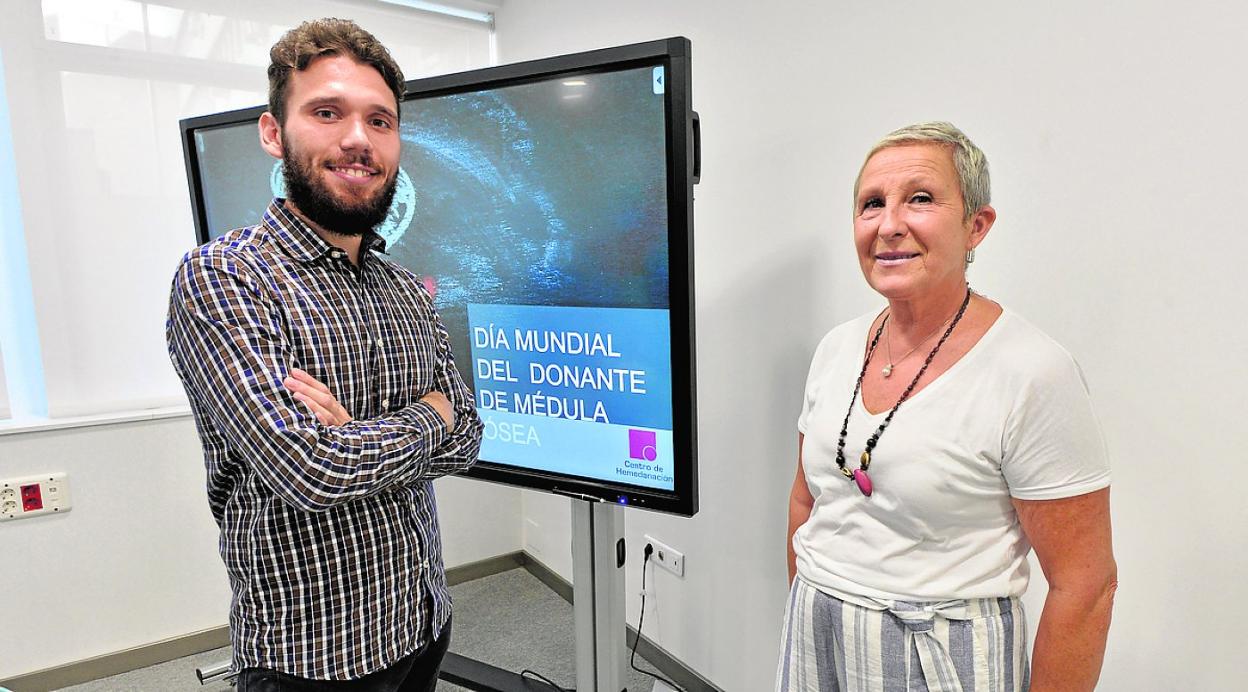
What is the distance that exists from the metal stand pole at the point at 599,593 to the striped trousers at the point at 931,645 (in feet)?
2.45

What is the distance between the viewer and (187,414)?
101 inches

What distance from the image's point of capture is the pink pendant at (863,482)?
3.55 feet

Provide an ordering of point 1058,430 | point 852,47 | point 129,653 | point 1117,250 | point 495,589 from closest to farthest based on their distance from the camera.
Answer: point 1058,430 → point 1117,250 → point 852,47 → point 129,653 → point 495,589

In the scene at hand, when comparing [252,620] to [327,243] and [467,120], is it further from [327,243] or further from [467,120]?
[467,120]

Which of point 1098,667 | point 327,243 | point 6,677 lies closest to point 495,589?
point 6,677

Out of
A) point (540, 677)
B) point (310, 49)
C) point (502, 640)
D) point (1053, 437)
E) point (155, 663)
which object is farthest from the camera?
point (502, 640)

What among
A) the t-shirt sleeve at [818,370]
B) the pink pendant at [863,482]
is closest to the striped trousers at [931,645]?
the pink pendant at [863,482]

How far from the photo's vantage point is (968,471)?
3.26 feet

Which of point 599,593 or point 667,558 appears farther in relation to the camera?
point 667,558

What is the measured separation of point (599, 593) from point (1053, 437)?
1189 mm

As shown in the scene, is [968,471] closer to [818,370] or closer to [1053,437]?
[1053,437]

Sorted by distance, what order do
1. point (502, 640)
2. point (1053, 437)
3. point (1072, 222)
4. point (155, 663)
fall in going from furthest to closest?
1. point (502, 640)
2. point (155, 663)
3. point (1072, 222)
4. point (1053, 437)

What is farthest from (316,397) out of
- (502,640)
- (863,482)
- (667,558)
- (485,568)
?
(485,568)

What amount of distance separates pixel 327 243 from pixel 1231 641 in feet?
5.33
